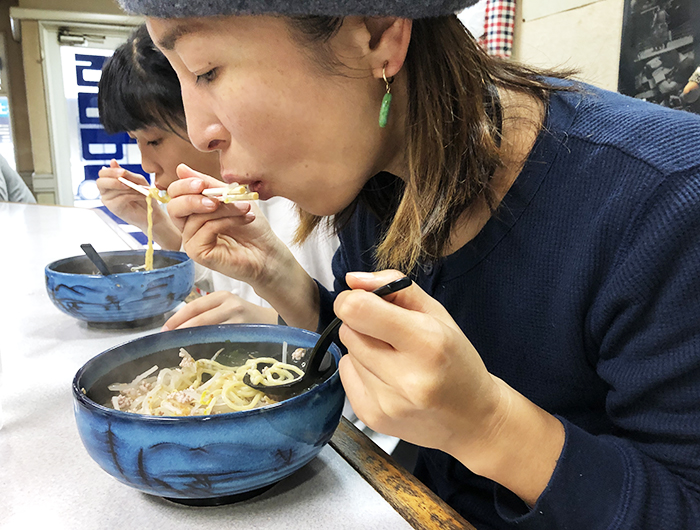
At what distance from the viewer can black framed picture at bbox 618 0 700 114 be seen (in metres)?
2.03

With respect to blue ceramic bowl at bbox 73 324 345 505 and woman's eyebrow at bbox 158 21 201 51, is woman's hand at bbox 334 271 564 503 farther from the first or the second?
woman's eyebrow at bbox 158 21 201 51

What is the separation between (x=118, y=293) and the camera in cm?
123

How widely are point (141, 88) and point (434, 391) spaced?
1473 mm

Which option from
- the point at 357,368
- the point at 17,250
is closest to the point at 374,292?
the point at 357,368

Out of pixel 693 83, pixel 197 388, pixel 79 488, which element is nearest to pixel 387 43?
pixel 197 388

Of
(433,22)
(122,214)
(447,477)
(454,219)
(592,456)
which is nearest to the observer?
(592,456)

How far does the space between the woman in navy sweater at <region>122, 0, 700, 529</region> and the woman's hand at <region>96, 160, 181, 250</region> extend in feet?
4.08

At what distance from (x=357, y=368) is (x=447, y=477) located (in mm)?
574

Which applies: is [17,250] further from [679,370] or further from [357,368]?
[679,370]

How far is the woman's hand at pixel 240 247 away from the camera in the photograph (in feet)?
3.72

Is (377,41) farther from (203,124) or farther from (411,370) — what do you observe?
(411,370)

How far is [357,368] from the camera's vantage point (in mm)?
667

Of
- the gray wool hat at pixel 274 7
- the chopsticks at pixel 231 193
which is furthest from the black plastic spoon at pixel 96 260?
the gray wool hat at pixel 274 7

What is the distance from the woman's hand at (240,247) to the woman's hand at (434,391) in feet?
1.94
